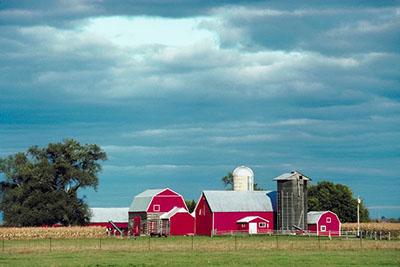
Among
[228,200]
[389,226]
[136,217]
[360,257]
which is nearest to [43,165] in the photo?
[136,217]

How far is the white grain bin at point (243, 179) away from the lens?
9381cm

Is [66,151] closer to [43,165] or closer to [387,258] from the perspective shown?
[43,165]

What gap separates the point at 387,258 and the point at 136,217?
5930 cm

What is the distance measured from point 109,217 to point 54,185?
22.3m

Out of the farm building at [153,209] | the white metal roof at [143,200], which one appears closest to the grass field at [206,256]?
the farm building at [153,209]

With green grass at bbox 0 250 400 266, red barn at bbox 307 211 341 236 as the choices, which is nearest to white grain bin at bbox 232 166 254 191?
red barn at bbox 307 211 341 236

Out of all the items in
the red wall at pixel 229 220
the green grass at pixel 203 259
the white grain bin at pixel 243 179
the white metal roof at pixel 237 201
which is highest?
the white grain bin at pixel 243 179

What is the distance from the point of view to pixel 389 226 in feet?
269

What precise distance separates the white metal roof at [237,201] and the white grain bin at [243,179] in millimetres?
6382

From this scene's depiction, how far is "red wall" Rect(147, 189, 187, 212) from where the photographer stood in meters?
89.3

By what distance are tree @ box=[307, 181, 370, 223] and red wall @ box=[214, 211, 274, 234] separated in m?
23.7

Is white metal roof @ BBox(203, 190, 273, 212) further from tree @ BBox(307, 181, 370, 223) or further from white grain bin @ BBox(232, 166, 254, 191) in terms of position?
tree @ BBox(307, 181, 370, 223)

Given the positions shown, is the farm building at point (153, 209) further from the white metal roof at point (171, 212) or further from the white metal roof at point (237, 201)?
the white metal roof at point (237, 201)

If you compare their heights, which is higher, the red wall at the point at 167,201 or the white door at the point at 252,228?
the red wall at the point at 167,201
